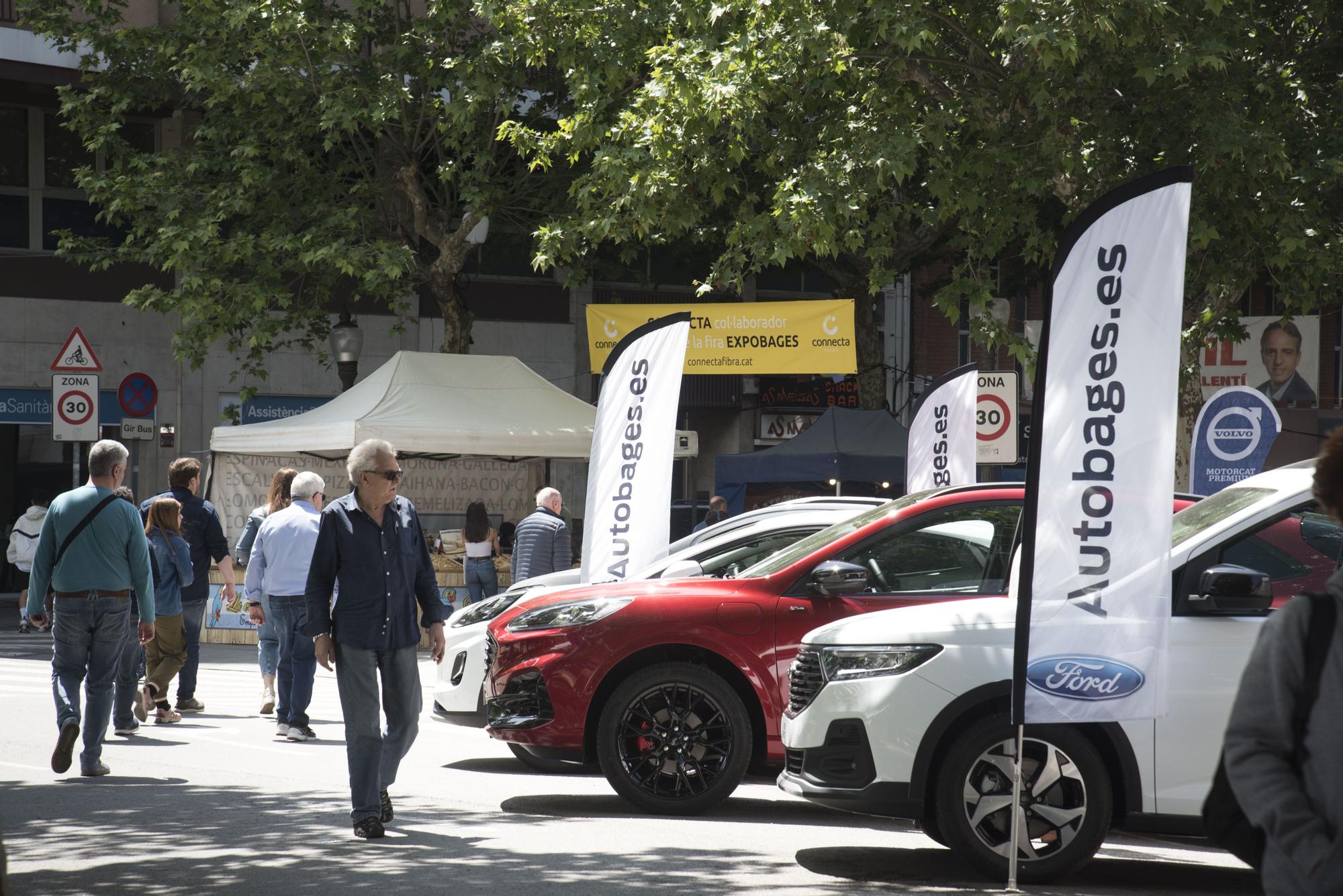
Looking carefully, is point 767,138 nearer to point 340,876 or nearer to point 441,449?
point 441,449

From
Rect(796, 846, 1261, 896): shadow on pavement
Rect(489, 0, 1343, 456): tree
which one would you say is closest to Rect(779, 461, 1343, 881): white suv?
Rect(796, 846, 1261, 896): shadow on pavement

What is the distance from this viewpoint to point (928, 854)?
7.52 meters

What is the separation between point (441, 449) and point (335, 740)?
854cm

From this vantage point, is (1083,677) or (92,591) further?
(92,591)

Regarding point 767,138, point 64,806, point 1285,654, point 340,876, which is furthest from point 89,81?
point 1285,654

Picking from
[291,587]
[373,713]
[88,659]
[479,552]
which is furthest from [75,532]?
[479,552]

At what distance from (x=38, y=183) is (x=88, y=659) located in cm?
1809

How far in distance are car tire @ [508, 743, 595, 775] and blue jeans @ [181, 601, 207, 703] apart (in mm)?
3022

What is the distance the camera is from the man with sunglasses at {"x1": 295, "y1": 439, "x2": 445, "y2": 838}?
297 inches

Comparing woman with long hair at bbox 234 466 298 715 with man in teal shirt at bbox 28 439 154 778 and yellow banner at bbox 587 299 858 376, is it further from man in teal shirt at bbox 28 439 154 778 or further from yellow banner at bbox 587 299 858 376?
yellow banner at bbox 587 299 858 376

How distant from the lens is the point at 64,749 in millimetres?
9203

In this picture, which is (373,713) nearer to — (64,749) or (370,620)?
(370,620)

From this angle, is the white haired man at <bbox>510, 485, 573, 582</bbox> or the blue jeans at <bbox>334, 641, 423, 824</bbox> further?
the white haired man at <bbox>510, 485, 573, 582</bbox>

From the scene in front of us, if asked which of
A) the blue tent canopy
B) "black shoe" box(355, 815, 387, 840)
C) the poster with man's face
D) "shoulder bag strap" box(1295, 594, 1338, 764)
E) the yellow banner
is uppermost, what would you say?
the poster with man's face
